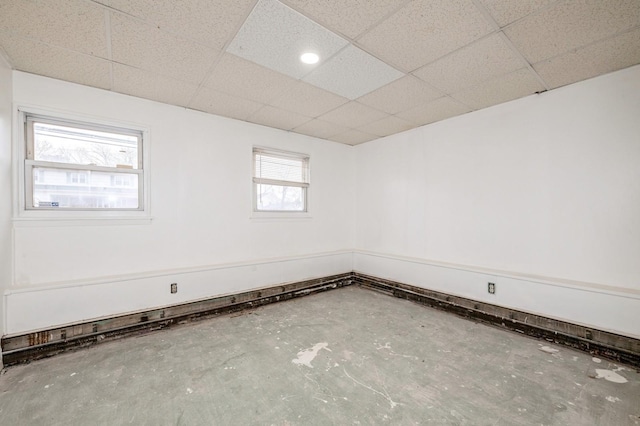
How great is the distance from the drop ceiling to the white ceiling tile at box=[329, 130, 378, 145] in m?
1.26

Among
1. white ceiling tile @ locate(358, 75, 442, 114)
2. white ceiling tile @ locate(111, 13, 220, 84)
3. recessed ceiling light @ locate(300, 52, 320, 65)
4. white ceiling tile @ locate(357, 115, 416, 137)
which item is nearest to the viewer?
white ceiling tile @ locate(111, 13, 220, 84)

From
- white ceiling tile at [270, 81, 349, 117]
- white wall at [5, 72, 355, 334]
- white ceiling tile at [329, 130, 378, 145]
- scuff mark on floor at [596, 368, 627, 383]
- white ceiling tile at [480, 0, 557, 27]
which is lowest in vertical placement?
scuff mark on floor at [596, 368, 627, 383]

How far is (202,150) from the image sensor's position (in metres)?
3.60

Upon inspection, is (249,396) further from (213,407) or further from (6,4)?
(6,4)

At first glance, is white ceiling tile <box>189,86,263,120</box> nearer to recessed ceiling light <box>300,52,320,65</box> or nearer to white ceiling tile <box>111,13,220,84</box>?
white ceiling tile <box>111,13,220,84</box>

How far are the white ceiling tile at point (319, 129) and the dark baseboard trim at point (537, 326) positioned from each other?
2.70 m

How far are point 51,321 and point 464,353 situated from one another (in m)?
3.98

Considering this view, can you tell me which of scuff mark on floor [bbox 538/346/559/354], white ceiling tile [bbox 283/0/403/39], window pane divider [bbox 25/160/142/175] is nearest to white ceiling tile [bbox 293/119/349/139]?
white ceiling tile [bbox 283/0/403/39]

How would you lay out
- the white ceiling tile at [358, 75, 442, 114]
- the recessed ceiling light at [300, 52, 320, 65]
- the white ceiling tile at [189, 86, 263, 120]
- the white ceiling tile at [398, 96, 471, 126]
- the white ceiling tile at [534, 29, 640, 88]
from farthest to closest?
the white ceiling tile at [398, 96, 471, 126], the white ceiling tile at [189, 86, 263, 120], the white ceiling tile at [358, 75, 442, 114], the recessed ceiling light at [300, 52, 320, 65], the white ceiling tile at [534, 29, 640, 88]

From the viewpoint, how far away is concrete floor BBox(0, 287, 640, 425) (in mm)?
1778

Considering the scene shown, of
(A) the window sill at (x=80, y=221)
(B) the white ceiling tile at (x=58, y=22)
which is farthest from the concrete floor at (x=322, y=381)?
(B) the white ceiling tile at (x=58, y=22)

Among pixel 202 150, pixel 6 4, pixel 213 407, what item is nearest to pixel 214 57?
pixel 6 4

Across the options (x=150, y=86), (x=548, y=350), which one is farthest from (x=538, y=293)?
(x=150, y=86)

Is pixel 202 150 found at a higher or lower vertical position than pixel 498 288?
higher
